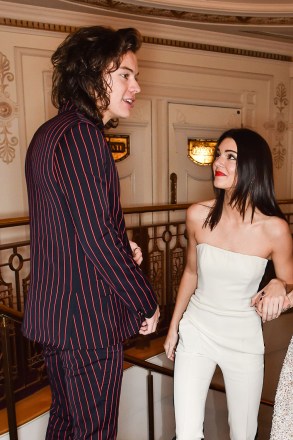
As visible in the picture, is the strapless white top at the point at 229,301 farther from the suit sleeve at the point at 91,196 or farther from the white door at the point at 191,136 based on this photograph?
the white door at the point at 191,136

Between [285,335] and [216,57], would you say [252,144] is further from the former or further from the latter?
[285,335]

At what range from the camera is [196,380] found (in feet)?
5.48

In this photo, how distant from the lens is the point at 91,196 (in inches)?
47.1

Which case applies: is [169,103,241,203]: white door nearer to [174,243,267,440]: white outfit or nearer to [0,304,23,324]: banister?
[174,243,267,440]: white outfit

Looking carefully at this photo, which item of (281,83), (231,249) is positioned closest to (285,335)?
(281,83)

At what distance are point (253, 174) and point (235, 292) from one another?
1.57 feet

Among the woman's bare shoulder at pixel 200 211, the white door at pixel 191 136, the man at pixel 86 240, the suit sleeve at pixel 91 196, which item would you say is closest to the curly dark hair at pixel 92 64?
the man at pixel 86 240

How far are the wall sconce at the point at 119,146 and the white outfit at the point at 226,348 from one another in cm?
310

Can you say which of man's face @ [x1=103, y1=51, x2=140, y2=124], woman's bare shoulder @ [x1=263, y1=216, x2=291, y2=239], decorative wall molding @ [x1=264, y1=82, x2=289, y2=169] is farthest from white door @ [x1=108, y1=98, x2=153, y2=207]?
man's face @ [x1=103, y1=51, x2=140, y2=124]

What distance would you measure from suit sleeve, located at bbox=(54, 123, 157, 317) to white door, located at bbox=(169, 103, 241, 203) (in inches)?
151

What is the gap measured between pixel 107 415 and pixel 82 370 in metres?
0.19

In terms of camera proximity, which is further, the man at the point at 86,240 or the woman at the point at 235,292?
the woman at the point at 235,292

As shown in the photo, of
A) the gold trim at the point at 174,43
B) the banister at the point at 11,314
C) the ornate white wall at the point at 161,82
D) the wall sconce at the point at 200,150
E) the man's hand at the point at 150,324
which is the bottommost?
the banister at the point at 11,314

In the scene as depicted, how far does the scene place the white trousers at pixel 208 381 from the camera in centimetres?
162
